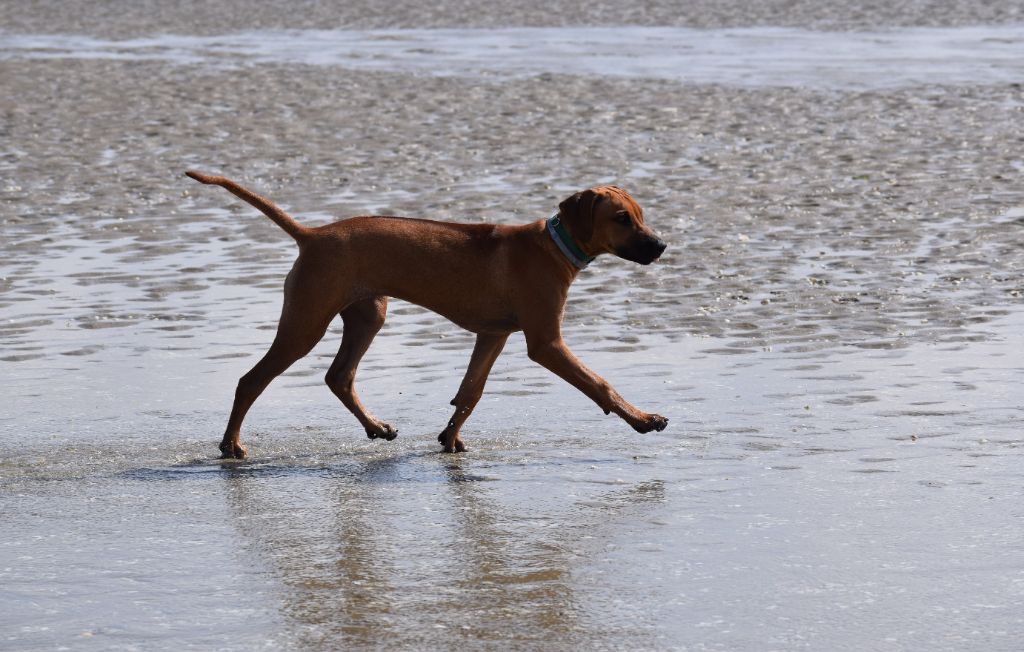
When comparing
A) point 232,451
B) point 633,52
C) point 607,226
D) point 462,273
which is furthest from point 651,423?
point 633,52

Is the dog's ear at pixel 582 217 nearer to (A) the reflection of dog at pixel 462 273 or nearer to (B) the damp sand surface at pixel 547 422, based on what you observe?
(A) the reflection of dog at pixel 462 273

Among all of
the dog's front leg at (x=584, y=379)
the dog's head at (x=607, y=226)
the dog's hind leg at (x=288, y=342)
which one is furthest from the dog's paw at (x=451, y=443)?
the dog's head at (x=607, y=226)

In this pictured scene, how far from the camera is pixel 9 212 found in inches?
531

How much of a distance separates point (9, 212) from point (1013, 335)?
7685 mm

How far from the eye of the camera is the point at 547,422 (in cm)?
780

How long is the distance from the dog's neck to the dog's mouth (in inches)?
5.9

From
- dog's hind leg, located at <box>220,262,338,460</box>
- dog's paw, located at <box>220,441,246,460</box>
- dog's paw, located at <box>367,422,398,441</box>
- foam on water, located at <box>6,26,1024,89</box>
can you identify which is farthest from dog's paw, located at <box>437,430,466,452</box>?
foam on water, located at <box>6,26,1024,89</box>

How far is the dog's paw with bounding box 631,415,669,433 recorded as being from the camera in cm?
716

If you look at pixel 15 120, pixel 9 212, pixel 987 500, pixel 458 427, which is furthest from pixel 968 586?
pixel 15 120

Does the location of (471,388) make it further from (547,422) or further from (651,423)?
(651,423)

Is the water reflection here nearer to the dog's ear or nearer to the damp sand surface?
the damp sand surface

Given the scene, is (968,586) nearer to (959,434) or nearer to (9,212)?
(959,434)

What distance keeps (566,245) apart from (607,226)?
0.60 ft

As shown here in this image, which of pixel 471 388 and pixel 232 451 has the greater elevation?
pixel 471 388
